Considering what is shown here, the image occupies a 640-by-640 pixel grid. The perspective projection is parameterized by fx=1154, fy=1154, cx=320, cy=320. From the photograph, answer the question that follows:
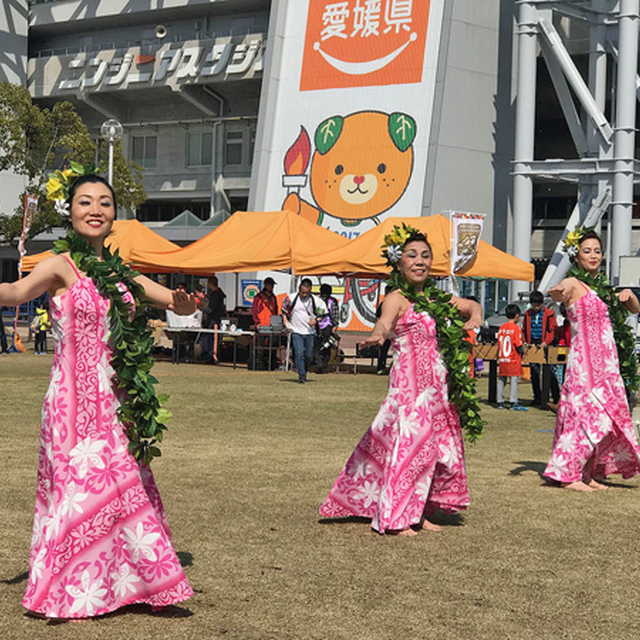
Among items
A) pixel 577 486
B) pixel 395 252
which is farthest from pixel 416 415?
pixel 577 486

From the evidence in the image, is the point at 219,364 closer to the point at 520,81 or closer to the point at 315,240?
the point at 315,240

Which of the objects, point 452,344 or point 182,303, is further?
point 452,344

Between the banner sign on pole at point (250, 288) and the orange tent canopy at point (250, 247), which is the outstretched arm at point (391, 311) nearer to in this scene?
the orange tent canopy at point (250, 247)

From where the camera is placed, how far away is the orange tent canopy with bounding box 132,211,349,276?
21.3 metres

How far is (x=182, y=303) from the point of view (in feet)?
18.2

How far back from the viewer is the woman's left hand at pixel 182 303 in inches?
218

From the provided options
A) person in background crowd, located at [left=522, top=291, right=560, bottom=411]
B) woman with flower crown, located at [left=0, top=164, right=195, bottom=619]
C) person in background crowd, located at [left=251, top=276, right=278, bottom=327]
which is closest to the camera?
woman with flower crown, located at [left=0, top=164, right=195, bottom=619]

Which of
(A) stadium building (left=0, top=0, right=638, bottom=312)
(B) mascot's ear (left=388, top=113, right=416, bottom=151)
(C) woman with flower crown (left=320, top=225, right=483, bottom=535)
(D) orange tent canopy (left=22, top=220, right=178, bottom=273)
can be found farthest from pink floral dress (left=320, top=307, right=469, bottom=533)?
(B) mascot's ear (left=388, top=113, right=416, bottom=151)

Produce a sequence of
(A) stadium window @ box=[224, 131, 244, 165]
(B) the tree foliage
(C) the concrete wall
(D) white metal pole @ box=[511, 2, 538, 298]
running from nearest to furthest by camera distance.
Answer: (B) the tree foliage < (D) white metal pole @ box=[511, 2, 538, 298] < (C) the concrete wall < (A) stadium window @ box=[224, 131, 244, 165]

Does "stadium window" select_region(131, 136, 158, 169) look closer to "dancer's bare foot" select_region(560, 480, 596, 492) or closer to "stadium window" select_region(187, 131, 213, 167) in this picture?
"stadium window" select_region(187, 131, 213, 167)

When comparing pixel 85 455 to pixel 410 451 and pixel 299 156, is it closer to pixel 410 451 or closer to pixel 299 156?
pixel 410 451

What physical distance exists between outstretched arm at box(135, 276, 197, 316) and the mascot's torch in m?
35.8

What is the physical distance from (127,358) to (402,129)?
116 ft

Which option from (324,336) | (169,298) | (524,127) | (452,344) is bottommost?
(169,298)
